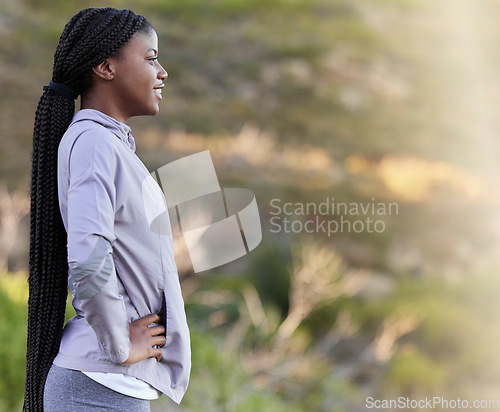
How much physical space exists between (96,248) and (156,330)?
0.19 meters

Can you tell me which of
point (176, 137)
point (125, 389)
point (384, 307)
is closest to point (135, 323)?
point (125, 389)

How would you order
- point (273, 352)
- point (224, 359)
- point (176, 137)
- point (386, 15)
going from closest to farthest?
1. point (224, 359)
2. point (273, 352)
3. point (176, 137)
4. point (386, 15)

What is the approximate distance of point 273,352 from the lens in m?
4.22

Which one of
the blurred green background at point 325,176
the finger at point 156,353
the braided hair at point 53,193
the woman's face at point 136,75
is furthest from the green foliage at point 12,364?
the woman's face at point 136,75

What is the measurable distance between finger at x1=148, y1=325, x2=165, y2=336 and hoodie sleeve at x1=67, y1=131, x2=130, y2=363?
0.05 m

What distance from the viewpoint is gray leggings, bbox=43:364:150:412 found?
39.2 inches

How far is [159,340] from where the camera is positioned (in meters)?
1.04

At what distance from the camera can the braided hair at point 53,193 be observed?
42.1 inches

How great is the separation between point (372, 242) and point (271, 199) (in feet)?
3.97

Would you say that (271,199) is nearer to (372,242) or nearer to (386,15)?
(372,242)

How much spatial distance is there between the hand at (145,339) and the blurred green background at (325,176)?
6.68 feet

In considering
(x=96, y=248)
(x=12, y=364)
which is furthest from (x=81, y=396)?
(x=12, y=364)

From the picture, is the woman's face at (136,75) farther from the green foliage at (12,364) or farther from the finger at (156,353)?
the green foliage at (12,364)

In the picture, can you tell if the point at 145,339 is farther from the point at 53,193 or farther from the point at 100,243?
the point at 53,193
